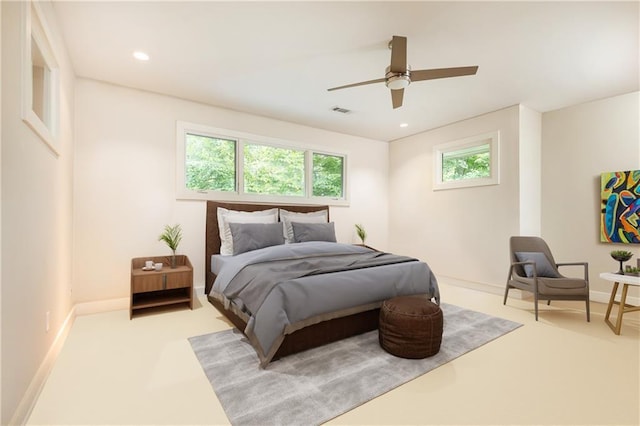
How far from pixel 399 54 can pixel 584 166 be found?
11.9 ft

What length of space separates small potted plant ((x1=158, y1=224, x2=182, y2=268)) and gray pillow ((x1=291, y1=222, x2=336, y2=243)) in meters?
1.55

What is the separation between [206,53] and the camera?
2906 millimetres

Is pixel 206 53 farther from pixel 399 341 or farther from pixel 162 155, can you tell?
pixel 399 341

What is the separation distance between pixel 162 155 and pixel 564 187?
565cm

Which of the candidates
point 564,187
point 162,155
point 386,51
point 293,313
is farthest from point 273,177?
point 564,187

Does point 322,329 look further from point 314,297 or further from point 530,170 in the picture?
point 530,170

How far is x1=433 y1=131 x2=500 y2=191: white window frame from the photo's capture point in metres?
4.42

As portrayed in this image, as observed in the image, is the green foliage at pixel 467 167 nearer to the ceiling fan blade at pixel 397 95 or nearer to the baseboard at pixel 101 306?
the ceiling fan blade at pixel 397 95

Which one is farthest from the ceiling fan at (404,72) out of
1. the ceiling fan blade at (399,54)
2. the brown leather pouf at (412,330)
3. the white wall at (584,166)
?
the white wall at (584,166)

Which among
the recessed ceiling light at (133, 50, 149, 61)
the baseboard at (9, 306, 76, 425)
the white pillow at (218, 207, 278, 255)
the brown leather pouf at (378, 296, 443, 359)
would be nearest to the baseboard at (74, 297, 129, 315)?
the baseboard at (9, 306, 76, 425)

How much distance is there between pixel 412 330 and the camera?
235 cm

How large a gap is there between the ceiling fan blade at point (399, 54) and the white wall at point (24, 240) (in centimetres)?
223

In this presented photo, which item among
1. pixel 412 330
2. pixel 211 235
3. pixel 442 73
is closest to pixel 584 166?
pixel 442 73

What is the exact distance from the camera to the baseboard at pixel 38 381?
5.29 ft
